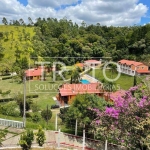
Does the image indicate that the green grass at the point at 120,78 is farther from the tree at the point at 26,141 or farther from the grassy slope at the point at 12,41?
the tree at the point at 26,141

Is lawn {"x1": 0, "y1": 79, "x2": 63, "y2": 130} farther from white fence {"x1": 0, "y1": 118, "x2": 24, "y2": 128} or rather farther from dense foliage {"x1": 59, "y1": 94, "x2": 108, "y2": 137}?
dense foliage {"x1": 59, "y1": 94, "x2": 108, "y2": 137}

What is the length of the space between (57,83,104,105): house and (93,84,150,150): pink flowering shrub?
1730 centimetres

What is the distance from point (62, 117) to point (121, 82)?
20855mm

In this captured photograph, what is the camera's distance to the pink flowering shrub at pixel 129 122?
8.48 m

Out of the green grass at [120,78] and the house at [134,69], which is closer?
the green grass at [120,78]

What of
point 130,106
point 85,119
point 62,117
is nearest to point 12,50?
point 62,117

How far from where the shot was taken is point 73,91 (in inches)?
1104

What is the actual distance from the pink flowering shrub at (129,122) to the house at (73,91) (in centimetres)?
1730

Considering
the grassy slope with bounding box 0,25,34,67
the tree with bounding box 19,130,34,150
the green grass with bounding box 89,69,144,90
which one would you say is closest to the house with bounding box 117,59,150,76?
the green grass with bounding box 89,69,144,90

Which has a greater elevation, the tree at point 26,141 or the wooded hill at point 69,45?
the wooded hill at point 69,45

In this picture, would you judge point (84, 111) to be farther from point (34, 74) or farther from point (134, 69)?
point (134, 69)

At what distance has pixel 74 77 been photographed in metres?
35.3

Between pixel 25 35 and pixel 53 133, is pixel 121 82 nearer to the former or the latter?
pixel 53 133

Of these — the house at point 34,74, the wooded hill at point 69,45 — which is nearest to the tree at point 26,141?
the house at point 34,74
